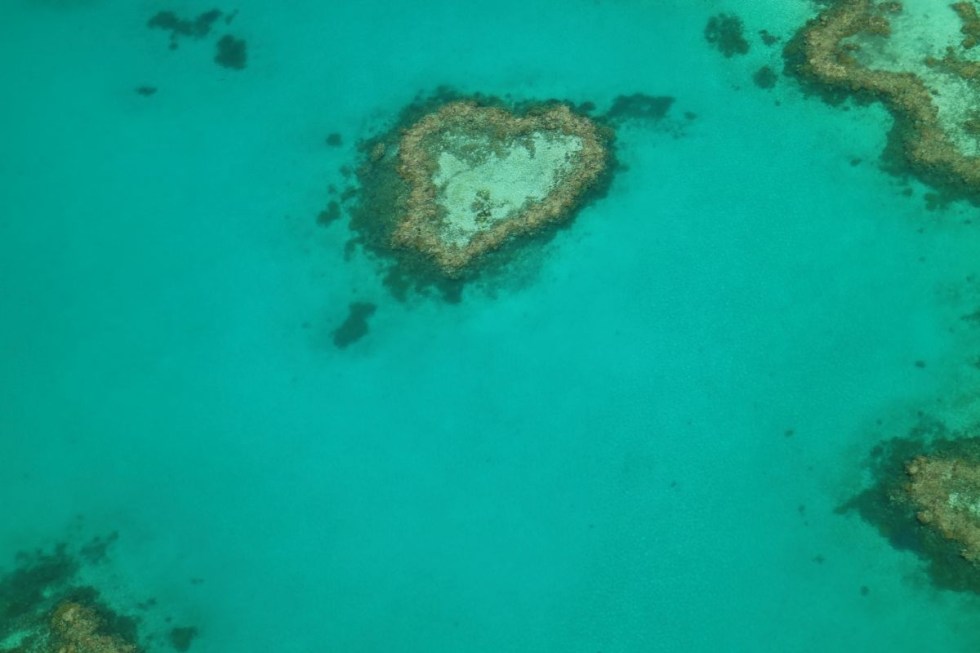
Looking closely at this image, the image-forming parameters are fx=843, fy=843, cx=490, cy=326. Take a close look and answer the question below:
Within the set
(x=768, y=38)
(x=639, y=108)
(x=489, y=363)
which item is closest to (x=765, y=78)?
(x=768, y=38)

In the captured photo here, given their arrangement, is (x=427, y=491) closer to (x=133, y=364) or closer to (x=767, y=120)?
(x=133, y=364)

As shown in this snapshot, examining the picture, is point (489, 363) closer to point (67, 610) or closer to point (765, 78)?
point (67, 610)

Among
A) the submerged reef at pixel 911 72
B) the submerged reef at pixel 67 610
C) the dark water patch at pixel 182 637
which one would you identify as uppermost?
the submerged reef at pixel 67 610

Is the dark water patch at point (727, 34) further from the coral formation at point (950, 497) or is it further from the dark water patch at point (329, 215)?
the coral formation at point (950, 497)

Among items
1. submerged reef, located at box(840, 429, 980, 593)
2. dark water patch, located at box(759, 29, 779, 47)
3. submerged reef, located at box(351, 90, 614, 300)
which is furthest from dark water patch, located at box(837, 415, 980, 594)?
dark water patch, located at box(759, 29, 779, 47)

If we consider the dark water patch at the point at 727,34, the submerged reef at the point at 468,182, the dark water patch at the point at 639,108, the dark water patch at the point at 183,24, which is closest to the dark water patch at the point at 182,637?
the submerged reef at the point at 468,182

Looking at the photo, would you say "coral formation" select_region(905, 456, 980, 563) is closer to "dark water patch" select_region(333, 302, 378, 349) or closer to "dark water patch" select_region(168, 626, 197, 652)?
"dark water patch" select_region(333, 302, 378, 349)

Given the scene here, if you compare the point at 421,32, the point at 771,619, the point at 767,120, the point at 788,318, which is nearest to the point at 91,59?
the point at 421,32
